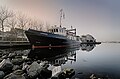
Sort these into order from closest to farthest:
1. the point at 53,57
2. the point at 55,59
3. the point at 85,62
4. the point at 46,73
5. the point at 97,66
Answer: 1. the point at 46,73
2. the point at 97,66
3. the point at 85,62
4. the point at 55,59
5. the point at 53,57

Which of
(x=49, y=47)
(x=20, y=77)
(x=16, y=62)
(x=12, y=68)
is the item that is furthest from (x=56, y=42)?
(x=20, y=77)

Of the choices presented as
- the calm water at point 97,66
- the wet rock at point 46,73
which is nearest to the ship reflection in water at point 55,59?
the wet rock at point 46,73

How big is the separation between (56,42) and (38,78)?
16487 millimetres

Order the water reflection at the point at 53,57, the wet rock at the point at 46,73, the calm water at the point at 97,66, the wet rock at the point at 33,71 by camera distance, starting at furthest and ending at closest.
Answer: the water reflection at the point at 53,57
the calm water at the point at 97,66
the wet rock at the point at 46,73
the wet rock at the point at 33,71

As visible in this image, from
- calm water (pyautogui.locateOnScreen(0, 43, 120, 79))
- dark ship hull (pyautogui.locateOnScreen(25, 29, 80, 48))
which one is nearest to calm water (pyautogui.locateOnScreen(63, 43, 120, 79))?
calm water (pyautogui.locateOnScreen(0, 43, 120, 79))

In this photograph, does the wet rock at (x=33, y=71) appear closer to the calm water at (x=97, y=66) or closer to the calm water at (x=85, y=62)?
the calm water at (x=85, y=62)

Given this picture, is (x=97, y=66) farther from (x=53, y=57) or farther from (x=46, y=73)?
(x=53, y=57)

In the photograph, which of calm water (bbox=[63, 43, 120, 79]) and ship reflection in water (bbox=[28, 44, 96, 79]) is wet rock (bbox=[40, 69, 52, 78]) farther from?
calm water (bbox=[63, 43, 120, 79])

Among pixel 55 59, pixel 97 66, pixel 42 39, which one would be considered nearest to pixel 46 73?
pixel 97 66

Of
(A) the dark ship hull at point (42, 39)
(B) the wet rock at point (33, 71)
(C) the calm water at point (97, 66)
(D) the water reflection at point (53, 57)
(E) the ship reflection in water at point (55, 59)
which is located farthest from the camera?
(A) the dark ship hull at point (42, 39)

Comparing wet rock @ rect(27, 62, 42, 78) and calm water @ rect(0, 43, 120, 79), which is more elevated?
wet rock @ rect(27, 62, 42, 78)

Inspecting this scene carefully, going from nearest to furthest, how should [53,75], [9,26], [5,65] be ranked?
[53,75]
[5,65]
[9,26]

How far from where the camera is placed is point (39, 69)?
20.8 ft

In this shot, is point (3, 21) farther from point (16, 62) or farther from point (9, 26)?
point (16, 62)
